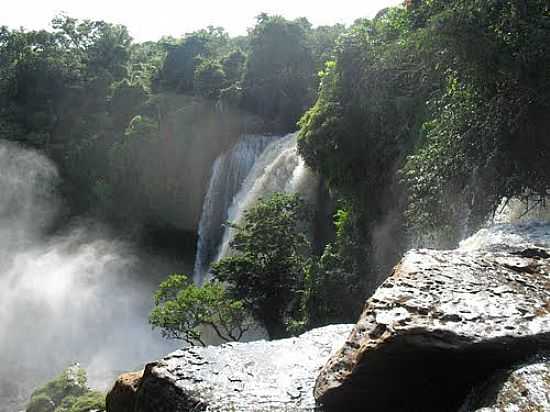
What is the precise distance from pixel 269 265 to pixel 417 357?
10598 mm

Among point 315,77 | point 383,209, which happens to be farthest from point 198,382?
point 315,77

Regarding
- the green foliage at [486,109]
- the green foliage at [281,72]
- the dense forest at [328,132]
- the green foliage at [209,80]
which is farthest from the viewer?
the green foliage at [209,80]

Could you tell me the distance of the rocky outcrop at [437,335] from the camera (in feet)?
10.2

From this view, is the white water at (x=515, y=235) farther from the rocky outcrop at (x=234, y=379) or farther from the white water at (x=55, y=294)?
the white water at (x=55, y=294)

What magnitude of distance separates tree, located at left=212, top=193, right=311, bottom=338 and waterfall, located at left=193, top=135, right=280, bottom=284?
5744 mm

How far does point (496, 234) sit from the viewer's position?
5141 mm

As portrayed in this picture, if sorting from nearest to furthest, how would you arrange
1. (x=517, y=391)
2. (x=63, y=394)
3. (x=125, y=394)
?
(x=517, y=391) < (x=125, y=394) < (x=63, y=394)

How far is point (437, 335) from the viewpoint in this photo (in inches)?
124

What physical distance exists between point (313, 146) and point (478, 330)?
9.42 meters

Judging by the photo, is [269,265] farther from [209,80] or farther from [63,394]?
[209,80]

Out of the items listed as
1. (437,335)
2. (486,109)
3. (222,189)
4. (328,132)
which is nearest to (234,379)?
(437,335)

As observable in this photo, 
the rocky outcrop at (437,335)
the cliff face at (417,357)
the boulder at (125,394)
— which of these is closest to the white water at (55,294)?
the boulder at (125,394)

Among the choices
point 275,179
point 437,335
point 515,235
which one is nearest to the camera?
point 437,335

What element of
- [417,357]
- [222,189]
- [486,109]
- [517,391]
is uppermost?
[486,109]
